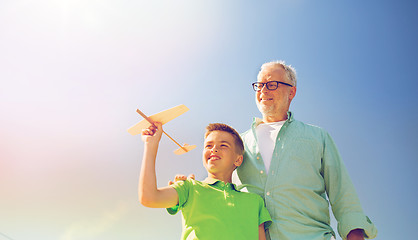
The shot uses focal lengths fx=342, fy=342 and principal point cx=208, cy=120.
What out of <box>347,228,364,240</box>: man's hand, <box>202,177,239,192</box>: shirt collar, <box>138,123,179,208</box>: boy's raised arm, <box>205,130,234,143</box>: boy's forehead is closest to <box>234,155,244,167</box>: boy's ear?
<box>205,130,234,143</box>: boy's forehead

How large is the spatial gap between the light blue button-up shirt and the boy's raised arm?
1053mm

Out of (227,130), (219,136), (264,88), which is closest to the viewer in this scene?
(219,136)

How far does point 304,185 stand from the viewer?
12.3 ft

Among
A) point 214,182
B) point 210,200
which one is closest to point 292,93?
point 214,182

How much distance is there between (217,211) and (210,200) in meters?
0.14

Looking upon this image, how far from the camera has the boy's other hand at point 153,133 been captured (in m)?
3.40

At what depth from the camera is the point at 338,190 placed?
386 cm

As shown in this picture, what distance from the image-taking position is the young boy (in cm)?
313

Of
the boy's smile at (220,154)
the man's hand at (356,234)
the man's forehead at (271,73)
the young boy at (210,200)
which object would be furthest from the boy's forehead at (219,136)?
the man's hand at (356,234)

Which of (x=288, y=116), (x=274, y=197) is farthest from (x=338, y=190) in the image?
(x=288, y=116)

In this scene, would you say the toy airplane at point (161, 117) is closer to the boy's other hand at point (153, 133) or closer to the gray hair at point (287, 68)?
the boy's other hand at point (153, 133)

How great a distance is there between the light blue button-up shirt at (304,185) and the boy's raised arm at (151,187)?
1053mm

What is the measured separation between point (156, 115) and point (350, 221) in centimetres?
234

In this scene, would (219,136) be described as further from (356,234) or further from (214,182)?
(356,234)
